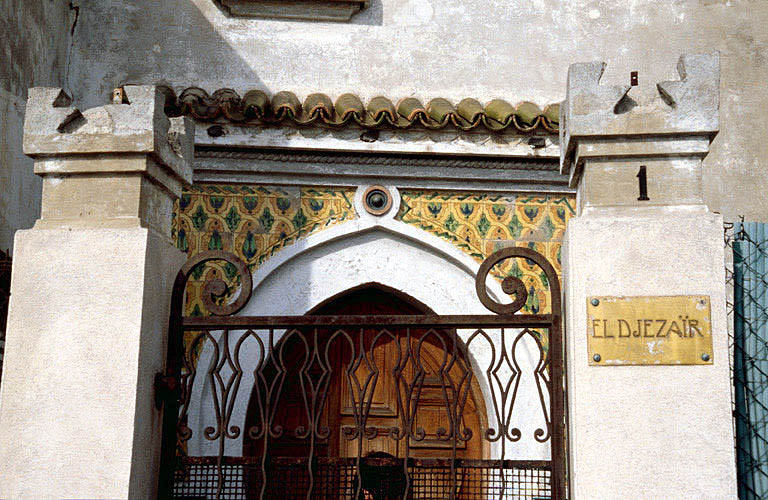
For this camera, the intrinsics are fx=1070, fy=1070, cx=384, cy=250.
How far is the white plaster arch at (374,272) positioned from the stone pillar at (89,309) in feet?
7.33

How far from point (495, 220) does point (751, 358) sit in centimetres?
250

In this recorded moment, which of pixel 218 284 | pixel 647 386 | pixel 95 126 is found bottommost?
pixel 647 386

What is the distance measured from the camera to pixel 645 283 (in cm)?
391

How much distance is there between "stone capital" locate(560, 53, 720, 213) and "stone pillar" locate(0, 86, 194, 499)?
5.45ft

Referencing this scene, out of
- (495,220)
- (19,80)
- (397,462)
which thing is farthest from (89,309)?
(495,220)

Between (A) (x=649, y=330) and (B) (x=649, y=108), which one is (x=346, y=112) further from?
(A) (x=649, y=330)

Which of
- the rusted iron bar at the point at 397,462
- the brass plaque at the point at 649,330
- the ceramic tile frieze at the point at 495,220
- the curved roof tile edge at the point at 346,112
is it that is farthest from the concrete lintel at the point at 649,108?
the ceramic tile frieze at the point at 495,220

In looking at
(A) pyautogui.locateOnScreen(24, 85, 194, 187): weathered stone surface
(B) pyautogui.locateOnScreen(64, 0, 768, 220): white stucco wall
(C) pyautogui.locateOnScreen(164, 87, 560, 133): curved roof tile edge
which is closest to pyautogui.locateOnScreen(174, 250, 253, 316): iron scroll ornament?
(A) pyautogui.locateOnScreen(24, 85, 194, 187): weathered stone surface

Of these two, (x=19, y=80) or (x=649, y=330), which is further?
(x=19, y=80)

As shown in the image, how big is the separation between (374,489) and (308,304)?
124cm

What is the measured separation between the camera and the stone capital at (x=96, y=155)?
4.16 metres

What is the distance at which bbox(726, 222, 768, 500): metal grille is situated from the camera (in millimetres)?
4254

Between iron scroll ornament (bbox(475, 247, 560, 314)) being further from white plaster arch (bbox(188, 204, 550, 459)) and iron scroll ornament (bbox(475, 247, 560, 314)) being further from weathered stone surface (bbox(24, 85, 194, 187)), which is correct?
white plaster arch (bbox(188, 204, 550, 459))

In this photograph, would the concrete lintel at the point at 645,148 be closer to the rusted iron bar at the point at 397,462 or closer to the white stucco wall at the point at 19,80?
the rusted iron bar at the point at 397,462
